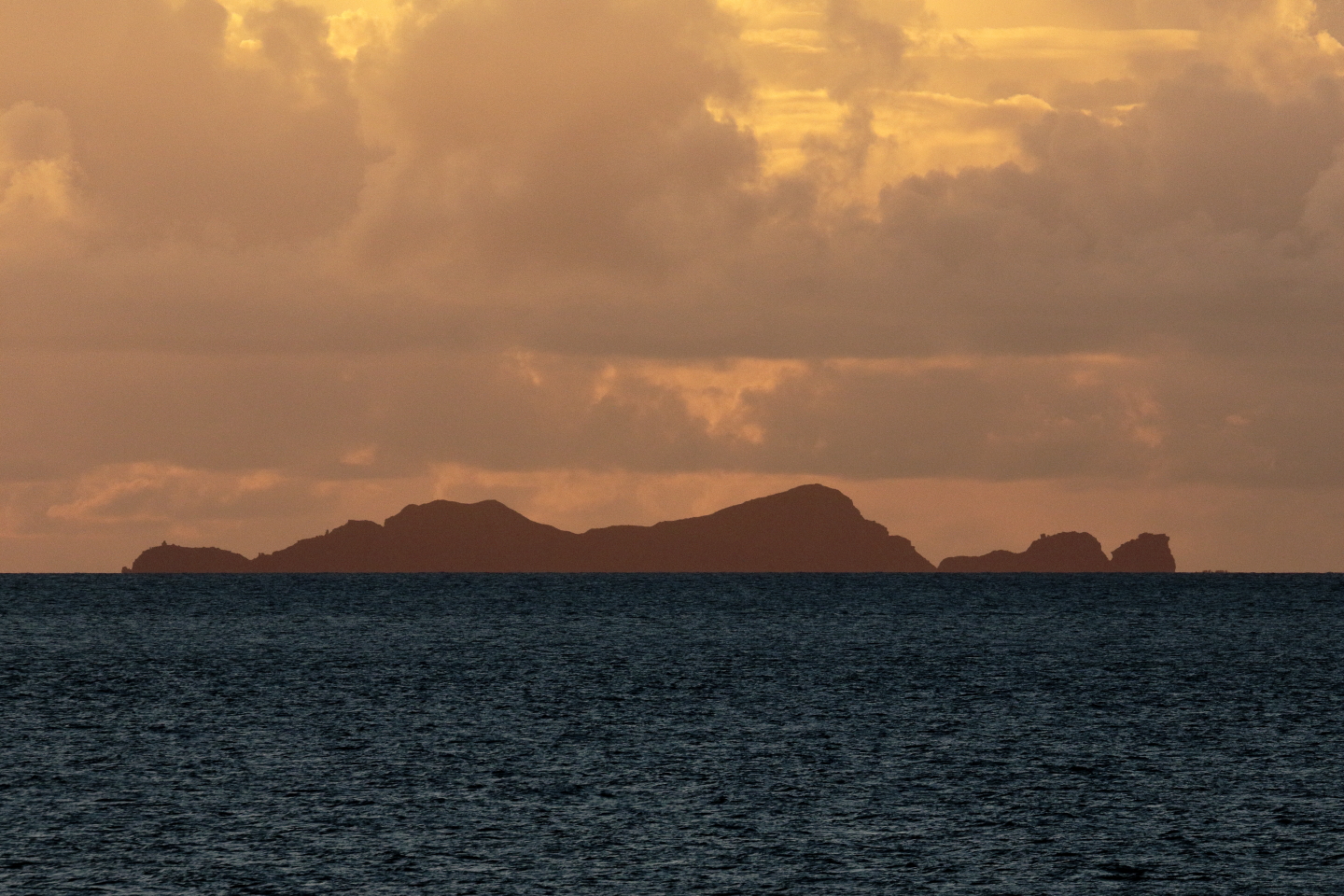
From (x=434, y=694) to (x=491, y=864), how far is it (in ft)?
151

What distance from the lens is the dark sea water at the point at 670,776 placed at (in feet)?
143

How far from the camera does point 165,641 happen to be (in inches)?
5645

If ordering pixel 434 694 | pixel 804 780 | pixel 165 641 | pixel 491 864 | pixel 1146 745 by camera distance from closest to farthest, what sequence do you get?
pixel 491 864
pixel 804 780
pixel 1146 745
pixel 434 694
pixel 165 641

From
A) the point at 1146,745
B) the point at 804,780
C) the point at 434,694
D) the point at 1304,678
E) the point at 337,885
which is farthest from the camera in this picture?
the point at 1304,678

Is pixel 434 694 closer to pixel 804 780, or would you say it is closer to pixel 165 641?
pixel 804 780

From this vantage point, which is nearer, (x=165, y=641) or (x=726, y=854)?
(x=726, y=854)

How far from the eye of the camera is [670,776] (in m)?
59.1

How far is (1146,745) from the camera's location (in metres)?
68.1

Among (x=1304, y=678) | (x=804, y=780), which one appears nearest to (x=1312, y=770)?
(x=804, y=780)

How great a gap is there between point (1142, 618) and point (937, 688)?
107m

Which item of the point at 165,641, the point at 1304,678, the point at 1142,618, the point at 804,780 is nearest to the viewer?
the point at 804,780

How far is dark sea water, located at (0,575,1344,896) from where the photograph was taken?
43.6 metres

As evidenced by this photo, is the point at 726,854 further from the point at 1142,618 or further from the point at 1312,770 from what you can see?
the point at 1142,618

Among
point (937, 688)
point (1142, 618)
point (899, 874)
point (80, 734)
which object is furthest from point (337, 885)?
point (1142, 618)
